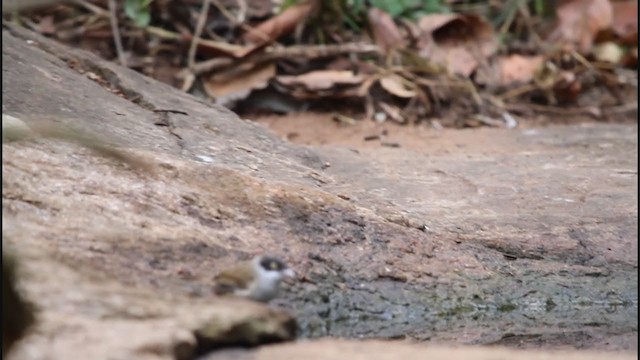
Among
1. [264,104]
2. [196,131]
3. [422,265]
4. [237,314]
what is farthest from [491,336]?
[264,104]

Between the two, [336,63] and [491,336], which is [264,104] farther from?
[491,336]

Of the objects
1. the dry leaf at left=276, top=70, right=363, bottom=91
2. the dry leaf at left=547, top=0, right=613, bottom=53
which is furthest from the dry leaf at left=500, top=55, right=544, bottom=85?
the dry leaf at left=276, top=70, right=363, bottom=91

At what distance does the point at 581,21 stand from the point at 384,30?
1697 mm

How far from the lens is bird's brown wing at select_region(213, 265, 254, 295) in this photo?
2.36 metres

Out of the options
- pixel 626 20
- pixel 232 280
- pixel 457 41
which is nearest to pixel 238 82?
pixel 457 41

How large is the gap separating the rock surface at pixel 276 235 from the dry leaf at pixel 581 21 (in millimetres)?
3507

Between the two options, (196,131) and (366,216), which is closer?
(366,216)

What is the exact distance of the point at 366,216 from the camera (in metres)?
3.21

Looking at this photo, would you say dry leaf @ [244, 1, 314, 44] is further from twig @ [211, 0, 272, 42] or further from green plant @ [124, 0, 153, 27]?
green plant @ [124, 0, 153, 27]

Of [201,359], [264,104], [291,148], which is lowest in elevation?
[264,104]

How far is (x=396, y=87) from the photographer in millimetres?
6789

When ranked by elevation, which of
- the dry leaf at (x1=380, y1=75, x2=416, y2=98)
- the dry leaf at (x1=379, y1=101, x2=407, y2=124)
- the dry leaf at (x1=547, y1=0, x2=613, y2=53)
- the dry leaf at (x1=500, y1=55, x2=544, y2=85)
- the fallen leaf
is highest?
the dry leaf at (x1=547, y1=0, x2=613, y2=53)

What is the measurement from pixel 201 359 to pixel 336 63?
5.02 m

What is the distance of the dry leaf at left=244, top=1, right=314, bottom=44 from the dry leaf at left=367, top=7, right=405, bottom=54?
581mm
